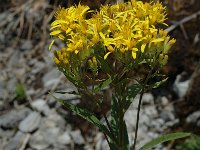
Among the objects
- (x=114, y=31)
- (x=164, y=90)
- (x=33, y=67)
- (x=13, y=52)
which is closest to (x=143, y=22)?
(x=114, y=31)

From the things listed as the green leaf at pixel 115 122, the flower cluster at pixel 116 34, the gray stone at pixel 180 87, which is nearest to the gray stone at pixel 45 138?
the gray stone at pixel 180 87

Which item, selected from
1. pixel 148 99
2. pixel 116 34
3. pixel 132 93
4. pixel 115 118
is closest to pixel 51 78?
pixel 148 99

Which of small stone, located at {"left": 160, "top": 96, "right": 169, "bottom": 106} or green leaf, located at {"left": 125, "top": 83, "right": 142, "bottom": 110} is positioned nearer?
green leaf, located at {"left": 125, "top": 83, "right": 142, "bottom": 110}

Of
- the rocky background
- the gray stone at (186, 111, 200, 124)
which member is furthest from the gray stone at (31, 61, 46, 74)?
the gray stone at (186, 111, 200, 124)

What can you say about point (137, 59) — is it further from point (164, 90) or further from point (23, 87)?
point (23, 87)

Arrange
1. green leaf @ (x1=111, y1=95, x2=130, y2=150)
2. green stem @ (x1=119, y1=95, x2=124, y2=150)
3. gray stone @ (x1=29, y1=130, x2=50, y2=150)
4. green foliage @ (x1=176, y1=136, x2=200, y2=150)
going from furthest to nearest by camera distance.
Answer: gray stone @ (x1=29, y1=130, x2=50, y2=150), green foliage @ (x1=176, y1=136, x2=200, y2=150), green leaf @ (x1=111, y1=95, x2=130, y2=150), green stem @ (x1=119, y1=95, x2=124, y2=150)

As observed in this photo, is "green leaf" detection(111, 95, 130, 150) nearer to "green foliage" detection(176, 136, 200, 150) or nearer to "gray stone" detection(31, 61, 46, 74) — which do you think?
"green foliage" detection(176, 136, 200, 150)
